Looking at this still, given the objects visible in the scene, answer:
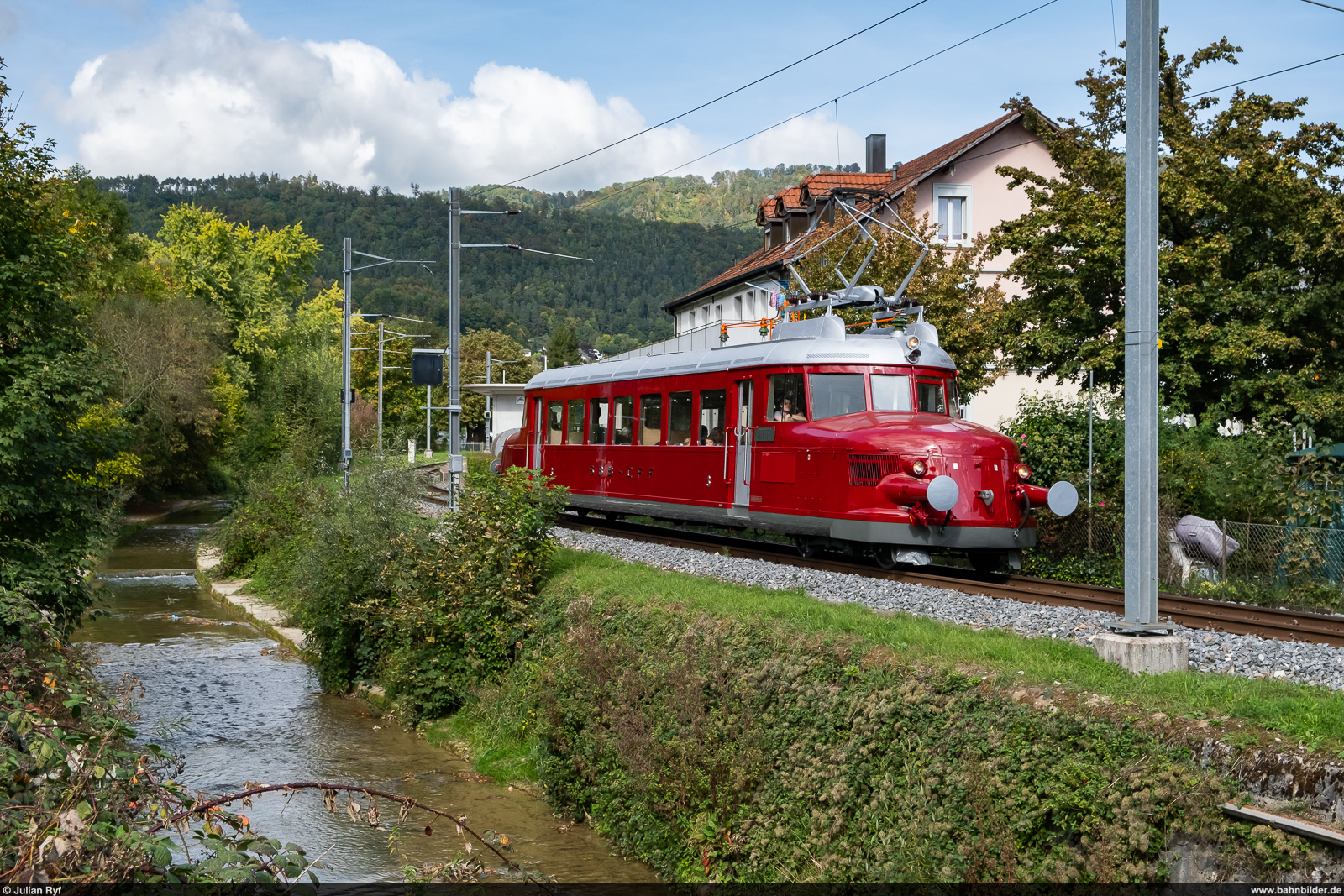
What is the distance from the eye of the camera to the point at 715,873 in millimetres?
8750

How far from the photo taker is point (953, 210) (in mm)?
36500

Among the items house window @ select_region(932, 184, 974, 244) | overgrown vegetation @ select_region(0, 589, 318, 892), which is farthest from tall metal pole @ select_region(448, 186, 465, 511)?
house window @ select_region(932, 184, 974, 244)

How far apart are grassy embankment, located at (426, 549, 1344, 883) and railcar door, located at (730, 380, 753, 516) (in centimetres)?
491

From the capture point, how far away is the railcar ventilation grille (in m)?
14.7

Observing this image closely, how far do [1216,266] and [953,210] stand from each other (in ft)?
62.5

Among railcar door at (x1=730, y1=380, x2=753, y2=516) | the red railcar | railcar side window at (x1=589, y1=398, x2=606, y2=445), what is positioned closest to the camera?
the red railcar

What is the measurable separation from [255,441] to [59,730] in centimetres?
4082

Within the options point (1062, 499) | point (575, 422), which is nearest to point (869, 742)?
point (1062, 499)

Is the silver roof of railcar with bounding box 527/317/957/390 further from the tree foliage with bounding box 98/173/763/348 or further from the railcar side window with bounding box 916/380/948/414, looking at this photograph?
the tree foliage with bounding box 98/173/763/348

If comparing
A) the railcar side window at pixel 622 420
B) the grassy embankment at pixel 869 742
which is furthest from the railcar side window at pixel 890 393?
the railcar side window at pixel 622 420

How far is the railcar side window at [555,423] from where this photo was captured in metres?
24.5

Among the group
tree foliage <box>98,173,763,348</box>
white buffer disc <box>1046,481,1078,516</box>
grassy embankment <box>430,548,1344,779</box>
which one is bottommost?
grassy embankment <box>430,548,1344,779</box>

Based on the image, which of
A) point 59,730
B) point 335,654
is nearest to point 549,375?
point 335,654

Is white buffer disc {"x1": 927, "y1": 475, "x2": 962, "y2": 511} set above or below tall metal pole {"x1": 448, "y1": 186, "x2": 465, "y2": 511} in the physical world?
below
